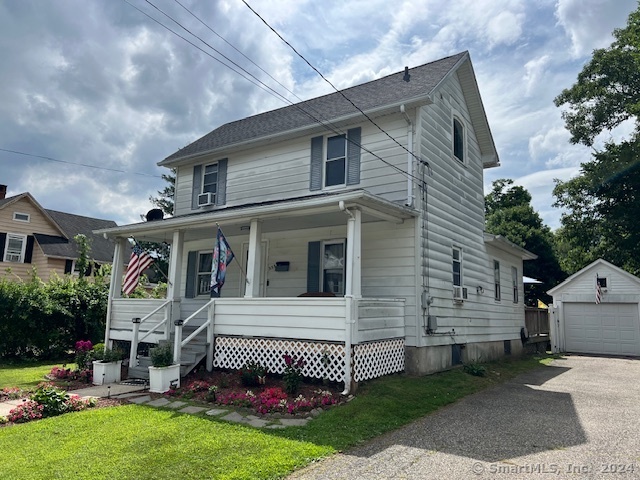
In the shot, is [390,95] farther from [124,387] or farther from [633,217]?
[633,217]

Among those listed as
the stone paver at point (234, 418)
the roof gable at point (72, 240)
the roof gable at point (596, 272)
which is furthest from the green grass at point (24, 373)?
the roof gable at point (596, 272)

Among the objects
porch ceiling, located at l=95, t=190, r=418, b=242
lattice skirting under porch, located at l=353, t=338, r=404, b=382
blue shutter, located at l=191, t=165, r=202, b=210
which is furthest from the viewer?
blue shutter, located at l=191, t=165, r=202, b=210

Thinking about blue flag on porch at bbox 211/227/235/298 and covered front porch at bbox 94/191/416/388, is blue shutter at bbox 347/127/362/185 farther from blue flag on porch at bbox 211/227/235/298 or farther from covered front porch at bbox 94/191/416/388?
blue flag on porch at bbox 211/227/235/298

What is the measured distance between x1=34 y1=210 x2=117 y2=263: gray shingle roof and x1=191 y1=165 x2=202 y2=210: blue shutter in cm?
1160

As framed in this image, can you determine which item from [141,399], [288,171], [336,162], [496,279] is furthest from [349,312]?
[496,279]

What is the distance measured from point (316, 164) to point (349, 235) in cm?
386

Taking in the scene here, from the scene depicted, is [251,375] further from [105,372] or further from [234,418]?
[105,372]

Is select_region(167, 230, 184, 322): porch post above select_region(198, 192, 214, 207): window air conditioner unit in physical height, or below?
below

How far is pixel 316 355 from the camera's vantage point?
8.27m

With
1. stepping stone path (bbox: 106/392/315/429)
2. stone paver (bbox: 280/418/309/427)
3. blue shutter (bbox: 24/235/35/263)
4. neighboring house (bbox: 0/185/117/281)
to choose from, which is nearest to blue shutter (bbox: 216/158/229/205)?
stepping stone path (bbox: 106/392/315/429)

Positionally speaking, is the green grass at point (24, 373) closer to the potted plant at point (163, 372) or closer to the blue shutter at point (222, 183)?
the potted plant at point (163, 372)

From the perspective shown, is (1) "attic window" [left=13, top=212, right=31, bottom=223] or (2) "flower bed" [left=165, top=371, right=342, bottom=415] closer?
(2) "flower bed" [left=165, top=371, right=342, bottom=415]

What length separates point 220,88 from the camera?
9500mm

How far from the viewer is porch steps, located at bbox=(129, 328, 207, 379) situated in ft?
30.0
